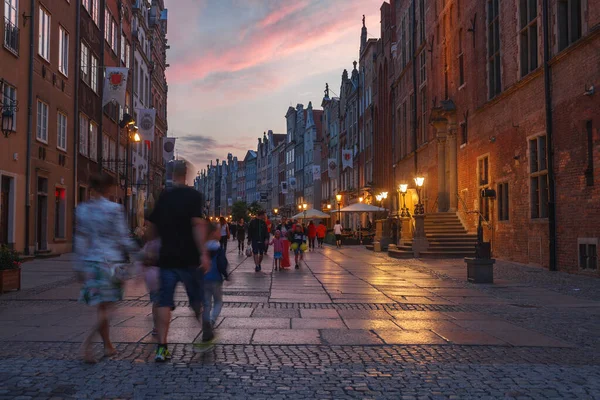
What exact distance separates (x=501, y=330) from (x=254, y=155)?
131 metres

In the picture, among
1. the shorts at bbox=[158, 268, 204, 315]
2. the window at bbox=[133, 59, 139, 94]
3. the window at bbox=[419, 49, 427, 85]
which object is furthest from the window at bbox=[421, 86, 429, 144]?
the shorts at bbox=[158, 268, 204, 315]

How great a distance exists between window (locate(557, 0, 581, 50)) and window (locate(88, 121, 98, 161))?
68.3 ft

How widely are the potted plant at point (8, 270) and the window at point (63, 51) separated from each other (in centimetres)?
1458

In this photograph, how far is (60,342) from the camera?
743 centimetres

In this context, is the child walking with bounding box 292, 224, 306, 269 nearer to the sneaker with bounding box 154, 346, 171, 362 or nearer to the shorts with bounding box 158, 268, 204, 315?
the shorts with bounding box 158, 268, 204, 315

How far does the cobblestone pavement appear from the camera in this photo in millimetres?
5469

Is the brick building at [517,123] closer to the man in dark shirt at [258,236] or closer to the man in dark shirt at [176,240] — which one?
the man in dark shirt at [258,236]

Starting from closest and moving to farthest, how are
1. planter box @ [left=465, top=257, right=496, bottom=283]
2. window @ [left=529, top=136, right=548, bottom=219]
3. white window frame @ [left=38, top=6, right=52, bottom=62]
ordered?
planter box @ [left=465, top=257, right=496, bottom=283] < window @ [left=529, top=136, right=548, bottom=219] < white window frame @ [left=38, top=6, right=52, bottom=62]

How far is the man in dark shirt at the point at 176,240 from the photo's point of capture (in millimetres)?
6418

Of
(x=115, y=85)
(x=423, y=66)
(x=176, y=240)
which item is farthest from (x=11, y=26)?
(x=423, y=66)

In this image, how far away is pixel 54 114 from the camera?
81.5 ft

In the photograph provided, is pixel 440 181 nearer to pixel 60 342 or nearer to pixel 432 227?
pixel 432 227

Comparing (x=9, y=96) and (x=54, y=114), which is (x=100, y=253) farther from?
(x=54, y=114)

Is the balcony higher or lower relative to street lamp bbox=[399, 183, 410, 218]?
higher
